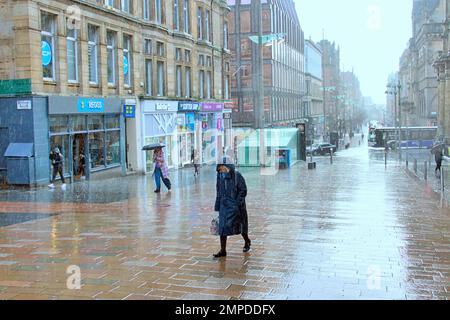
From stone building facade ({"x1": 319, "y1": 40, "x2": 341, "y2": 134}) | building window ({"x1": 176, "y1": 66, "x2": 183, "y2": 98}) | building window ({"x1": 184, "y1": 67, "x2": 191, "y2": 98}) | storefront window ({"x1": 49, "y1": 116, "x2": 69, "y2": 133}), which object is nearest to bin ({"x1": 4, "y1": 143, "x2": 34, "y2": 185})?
storefront window ({"x1": 49, "y1": 116, "x2": 69, "y2": 133})

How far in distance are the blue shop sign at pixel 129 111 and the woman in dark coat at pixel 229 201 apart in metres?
18.4

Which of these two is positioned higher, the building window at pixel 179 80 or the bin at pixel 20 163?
the building window at pixel 179 80

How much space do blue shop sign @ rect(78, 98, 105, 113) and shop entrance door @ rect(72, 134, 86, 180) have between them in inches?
41.6

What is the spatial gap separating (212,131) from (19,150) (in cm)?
2227

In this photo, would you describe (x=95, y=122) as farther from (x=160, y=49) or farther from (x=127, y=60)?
(x=160, y=49)

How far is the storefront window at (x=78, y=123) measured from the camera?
22.6 m

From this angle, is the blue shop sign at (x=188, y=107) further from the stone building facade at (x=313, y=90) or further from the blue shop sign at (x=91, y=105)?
the stone building facade at (x=313, y=90)

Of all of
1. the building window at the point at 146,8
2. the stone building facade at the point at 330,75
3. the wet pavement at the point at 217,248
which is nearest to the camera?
the wet pavement at the point at 217,248

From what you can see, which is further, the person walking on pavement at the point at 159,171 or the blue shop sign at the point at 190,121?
the blue shop sign at the point at 190,121

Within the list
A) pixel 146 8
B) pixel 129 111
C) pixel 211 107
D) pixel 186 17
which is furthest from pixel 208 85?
pixel 129 111

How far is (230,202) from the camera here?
28.8 feet

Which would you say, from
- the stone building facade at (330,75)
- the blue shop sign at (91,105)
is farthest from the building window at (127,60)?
the stone building facade at (330,75)

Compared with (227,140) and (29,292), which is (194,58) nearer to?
(227,140)

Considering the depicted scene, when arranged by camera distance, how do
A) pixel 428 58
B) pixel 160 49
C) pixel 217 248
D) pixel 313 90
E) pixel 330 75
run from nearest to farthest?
pixel 217 248 < pixel 160 49 < pixel 428 58 < pixel 313 90 < pixel 330 75
